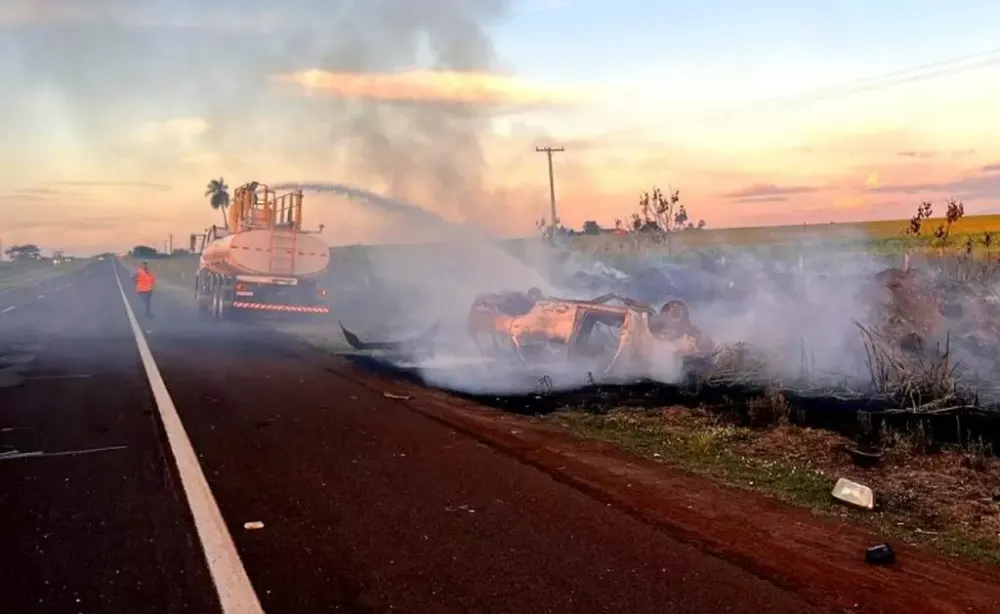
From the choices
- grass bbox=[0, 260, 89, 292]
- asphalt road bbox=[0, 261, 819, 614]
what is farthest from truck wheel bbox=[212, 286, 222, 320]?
grass bbox=[0, 260, 89, 292]

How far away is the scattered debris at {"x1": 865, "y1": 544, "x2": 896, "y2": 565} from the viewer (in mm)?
4922

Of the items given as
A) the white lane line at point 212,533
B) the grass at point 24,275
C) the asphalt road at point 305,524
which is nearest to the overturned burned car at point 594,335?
the asphalt road at point 305,524

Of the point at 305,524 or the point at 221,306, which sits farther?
the point at 221,306

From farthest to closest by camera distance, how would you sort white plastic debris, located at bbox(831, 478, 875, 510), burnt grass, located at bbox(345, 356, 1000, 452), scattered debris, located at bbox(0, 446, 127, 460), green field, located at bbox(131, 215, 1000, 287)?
green field, located at bbox(131, 215, 1000, 287)
burnt grass, located at bbox(345, 356, 1000, 452)
scattered debris, located at bbox(0, 446, 127, 460)
white plastic debris, located at bbox(831, 478, 875, 510)

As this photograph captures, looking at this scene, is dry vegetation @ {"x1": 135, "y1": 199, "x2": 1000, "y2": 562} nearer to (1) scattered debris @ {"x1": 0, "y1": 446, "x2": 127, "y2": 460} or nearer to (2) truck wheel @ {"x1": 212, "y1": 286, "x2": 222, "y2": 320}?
(1) scattered debris @ {"x1": 0, "y1": 446, "x2": 127, "y2": 460}

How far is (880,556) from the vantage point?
16.2ft

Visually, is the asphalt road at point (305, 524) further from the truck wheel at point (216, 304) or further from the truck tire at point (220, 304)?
the truck wheel at point (216, 304)

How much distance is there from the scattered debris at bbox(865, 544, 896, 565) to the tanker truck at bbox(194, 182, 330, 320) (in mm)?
21231

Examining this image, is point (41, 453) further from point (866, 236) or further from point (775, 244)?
point (775, 244)

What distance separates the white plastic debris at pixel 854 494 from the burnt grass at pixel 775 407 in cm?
158

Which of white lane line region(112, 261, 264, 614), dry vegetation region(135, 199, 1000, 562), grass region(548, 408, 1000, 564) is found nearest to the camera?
white lane line region(112, 261, 264, 614)

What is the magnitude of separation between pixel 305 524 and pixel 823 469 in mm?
4381

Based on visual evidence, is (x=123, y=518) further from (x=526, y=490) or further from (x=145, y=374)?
(x=145, y=374)

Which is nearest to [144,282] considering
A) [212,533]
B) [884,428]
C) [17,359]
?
[17,359]
